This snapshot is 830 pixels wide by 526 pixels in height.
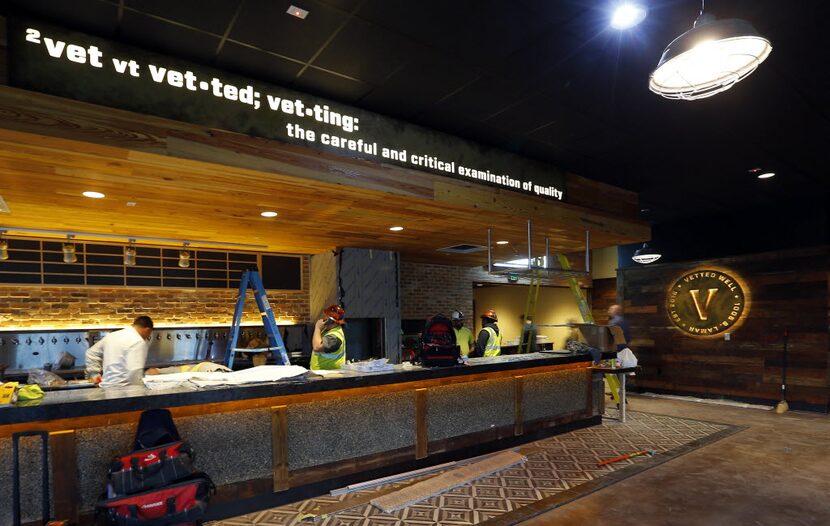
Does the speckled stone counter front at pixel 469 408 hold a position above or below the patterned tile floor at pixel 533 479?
above

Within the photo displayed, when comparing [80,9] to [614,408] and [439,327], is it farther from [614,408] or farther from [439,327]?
[614,408]

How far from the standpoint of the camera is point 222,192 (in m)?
4.14

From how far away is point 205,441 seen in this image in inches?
145

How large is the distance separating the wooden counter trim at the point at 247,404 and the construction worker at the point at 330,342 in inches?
34.7

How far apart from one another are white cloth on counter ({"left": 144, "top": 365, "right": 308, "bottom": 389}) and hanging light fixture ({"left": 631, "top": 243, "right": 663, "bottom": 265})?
303 inches

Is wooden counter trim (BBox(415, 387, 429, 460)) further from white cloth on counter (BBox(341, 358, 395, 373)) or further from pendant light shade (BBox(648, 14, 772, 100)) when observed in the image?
pendant light shade (BBox(648, 14, 772, 100))

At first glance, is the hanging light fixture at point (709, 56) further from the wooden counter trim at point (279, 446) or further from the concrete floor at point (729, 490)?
the wooden counter trim at point (279, 446)

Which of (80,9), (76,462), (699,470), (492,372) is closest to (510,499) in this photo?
(492,372)

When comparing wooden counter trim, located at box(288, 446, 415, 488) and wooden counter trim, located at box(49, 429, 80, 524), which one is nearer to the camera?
wooden counter trim, located at box(49, 429, 80, 524)

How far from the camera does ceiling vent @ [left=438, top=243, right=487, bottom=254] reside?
7598mm

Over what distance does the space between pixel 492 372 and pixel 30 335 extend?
18.4ft

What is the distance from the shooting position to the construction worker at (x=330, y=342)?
5.23 meters

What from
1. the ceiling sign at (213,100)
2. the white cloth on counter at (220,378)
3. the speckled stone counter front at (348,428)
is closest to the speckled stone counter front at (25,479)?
the white cloth on counter at (220,378)

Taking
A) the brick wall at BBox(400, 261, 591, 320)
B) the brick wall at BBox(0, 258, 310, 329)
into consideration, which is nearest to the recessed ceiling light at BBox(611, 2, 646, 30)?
the brick wall at BBox(0, 258, 310, 329)
